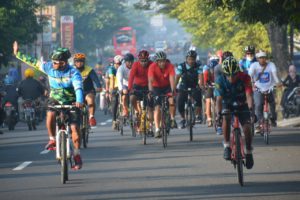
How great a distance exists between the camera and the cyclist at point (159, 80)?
74.0ft

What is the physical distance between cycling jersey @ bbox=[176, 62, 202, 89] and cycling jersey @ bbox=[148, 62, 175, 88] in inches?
50.7

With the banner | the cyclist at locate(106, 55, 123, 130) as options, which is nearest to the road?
the cyclist at locate(106, 55, 123, 130)

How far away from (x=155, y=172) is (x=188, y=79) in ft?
24.9

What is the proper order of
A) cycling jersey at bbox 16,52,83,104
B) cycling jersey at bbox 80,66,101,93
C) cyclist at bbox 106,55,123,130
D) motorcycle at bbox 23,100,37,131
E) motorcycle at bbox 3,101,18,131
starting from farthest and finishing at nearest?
motorcycle at bbox 3,101,18,131
motorcycle at bbox 23,100,37,131
cyclist at bbox 106,55,123,130
cycling jersey at bbox 80,66,101,93
cycling jersey at bbox 16,52,83,104

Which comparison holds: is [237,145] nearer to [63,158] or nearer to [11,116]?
[63,158]

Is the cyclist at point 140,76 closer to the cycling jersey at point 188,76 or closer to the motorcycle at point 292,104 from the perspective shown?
the cycling jersey at point 188,76

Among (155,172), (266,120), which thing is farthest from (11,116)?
(155,172)

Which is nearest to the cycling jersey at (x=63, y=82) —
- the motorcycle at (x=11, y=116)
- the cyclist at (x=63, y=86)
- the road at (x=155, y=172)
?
the cyclist at (x=63, y=86)

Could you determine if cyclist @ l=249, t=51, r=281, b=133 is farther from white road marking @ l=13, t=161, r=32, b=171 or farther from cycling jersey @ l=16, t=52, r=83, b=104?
cycling jersey @ l=16, t=52, r=83, b=104

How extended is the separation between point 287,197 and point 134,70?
36.0 feet

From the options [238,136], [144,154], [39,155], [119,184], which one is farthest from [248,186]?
[39,155]

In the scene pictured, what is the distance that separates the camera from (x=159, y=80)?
22906mm

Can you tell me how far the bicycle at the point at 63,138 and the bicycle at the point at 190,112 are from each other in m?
7.33

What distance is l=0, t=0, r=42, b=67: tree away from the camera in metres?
42.0
